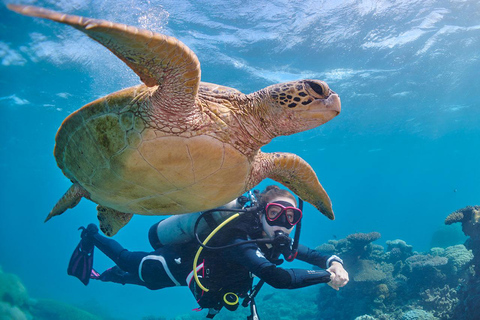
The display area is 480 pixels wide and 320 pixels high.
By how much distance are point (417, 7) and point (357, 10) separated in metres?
3.00

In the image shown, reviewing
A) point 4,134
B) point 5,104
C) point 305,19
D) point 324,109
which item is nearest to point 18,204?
point 4,134

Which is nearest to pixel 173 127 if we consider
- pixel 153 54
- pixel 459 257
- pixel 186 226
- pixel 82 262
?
pixel 153 54

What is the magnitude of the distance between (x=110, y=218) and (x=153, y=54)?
347cm

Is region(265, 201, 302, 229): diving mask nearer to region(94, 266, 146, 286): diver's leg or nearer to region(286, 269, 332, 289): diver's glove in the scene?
region(286, 269, 332, 289): diver's glove

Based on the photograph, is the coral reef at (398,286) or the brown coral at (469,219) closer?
the brown coral at (469,219)

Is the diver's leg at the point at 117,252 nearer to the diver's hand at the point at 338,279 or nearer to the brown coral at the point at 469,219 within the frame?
the diver's hand at the point at 338,279

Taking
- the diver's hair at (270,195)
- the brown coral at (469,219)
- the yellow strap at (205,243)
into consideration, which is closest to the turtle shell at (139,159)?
the yellow strap at (205,243)

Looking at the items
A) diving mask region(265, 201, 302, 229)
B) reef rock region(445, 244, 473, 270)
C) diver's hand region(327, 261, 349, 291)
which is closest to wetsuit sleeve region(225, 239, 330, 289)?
diver's hand region(327, 261, 349, 291)

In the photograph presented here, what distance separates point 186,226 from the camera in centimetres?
419

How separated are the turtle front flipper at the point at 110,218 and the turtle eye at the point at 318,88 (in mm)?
3685

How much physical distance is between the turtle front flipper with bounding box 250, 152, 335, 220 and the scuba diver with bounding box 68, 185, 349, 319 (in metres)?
0.35

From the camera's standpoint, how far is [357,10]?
1159 cm

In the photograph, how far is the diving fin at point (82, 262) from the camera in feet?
20.8

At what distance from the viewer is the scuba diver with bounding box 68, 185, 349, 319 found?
3.14m
